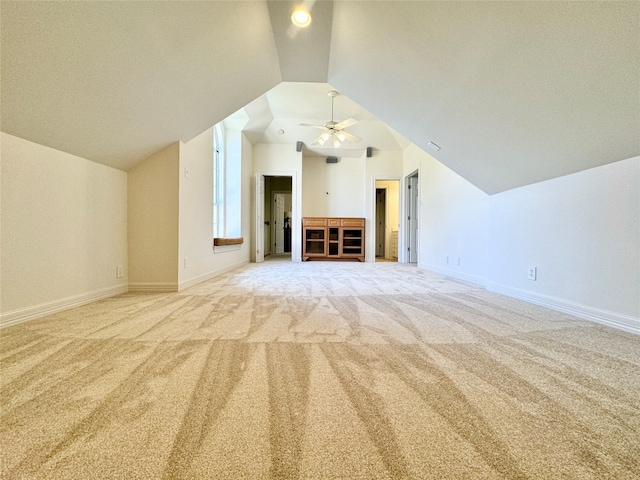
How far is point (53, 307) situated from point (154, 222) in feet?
3.48

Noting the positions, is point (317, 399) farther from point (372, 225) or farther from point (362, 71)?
point (372, 225)

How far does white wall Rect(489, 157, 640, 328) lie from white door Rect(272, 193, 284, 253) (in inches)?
278

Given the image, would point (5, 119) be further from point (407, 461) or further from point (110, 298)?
point (407, 461)

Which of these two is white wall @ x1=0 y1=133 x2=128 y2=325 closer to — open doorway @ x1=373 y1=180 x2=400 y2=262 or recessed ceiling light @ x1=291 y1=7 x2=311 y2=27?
recessed ceiling light @ x1=291 y1=7 x2=311 y2=27

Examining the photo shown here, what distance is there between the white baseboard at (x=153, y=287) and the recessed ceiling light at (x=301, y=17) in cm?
264

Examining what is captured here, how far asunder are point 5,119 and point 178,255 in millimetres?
1505

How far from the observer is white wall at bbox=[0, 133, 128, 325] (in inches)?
63.0

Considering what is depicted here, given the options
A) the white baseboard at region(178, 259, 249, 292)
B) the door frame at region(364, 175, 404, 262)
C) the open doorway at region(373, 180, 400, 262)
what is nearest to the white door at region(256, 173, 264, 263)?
the white baseboard at region(178, 259, 249, 292)

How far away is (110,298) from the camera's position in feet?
7.61

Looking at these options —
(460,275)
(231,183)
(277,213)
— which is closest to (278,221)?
(277,213)

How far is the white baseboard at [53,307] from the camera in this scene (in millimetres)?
1582

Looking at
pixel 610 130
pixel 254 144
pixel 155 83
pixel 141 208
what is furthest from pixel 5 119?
pixel 254 144

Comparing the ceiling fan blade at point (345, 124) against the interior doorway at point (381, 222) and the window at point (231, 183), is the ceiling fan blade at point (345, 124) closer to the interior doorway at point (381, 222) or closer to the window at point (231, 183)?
the window at point (231, 183)

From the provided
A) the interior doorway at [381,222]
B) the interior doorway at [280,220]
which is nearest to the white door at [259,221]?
the interior doorway at [280,220]
